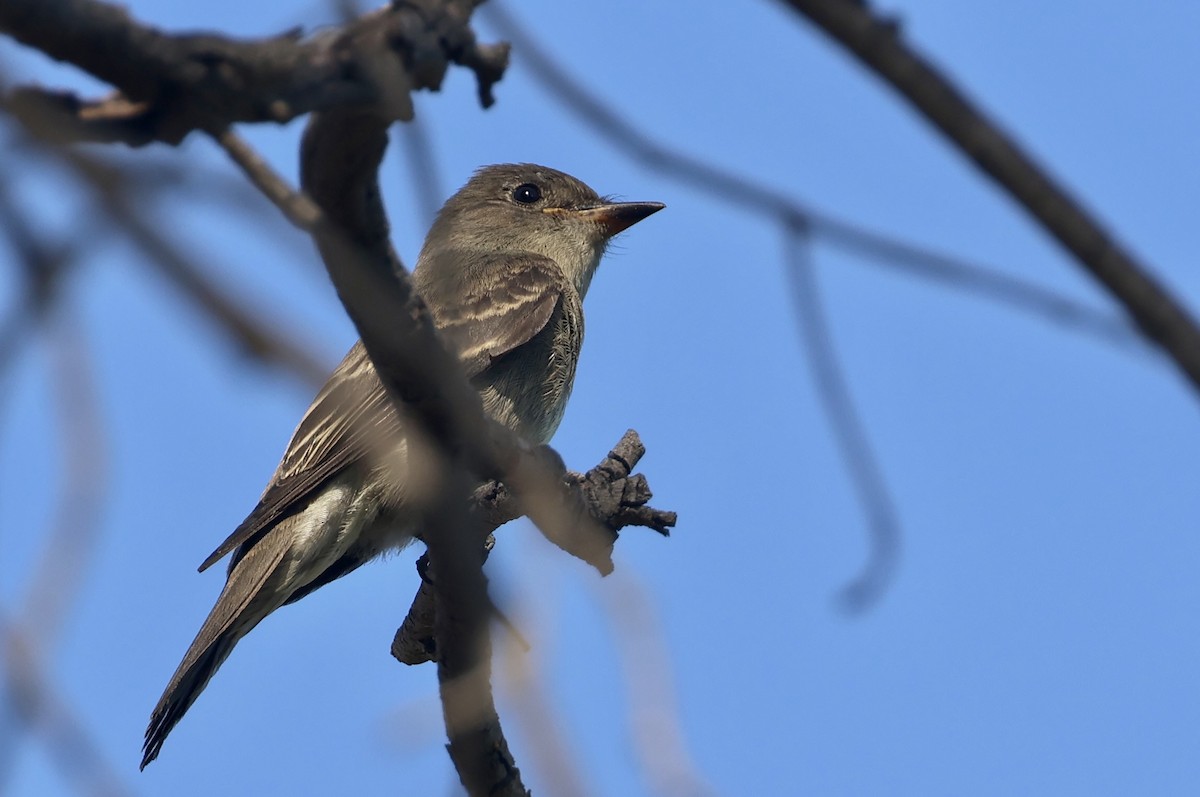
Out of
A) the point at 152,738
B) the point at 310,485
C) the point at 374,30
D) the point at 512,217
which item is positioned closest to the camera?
the point at 374,30

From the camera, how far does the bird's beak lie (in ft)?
29.5

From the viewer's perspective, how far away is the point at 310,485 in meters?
6.67

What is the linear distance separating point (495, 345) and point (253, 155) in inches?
196

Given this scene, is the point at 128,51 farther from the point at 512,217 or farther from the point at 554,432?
Answer: the point at 512,217

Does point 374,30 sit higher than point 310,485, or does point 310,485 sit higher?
point 310,485

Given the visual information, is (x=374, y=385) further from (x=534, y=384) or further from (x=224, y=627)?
(x=224, y=627)

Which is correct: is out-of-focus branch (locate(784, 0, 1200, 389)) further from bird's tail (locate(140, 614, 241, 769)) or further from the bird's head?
the bird's head

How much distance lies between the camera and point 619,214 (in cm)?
903

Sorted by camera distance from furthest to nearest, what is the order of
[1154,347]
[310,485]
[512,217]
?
[512,217]
[310,485]
[1154,347]

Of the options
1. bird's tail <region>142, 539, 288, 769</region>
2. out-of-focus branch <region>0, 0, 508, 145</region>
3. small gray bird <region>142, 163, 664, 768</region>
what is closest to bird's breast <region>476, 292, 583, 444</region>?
small gray bird <region>142, 163, 664, 768</region>

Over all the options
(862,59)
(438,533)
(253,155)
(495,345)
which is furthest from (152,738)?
(862,59)

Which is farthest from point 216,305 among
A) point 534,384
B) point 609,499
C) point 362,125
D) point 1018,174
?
point 534,384

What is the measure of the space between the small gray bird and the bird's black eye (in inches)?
23.2

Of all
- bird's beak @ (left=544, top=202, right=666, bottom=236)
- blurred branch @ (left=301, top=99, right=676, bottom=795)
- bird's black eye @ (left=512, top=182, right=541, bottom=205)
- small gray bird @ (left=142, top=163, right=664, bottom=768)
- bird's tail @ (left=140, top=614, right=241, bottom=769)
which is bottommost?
blurred branch @ (left=301, top=99, right=676, bottom=795)
